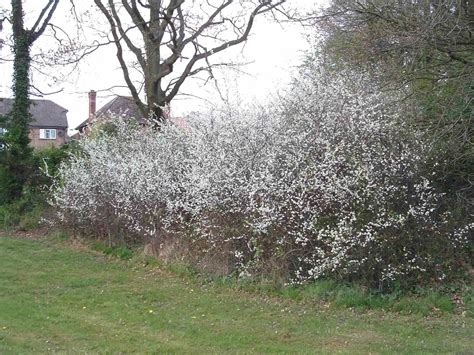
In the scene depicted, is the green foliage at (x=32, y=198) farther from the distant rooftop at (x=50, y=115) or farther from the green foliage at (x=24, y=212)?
the distant rooftop at (x=50, y=115)

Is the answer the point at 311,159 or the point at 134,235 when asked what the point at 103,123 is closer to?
the point at 134,235

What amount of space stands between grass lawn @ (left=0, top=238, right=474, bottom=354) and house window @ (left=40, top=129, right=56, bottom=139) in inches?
2030

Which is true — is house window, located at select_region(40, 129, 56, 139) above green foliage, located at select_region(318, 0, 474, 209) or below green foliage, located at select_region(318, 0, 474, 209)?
above

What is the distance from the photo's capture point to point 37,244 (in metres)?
13.5

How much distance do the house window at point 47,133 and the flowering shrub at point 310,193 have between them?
50400 mm

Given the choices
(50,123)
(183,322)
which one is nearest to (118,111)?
(183,322)

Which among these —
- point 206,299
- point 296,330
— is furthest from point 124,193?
point 296,330

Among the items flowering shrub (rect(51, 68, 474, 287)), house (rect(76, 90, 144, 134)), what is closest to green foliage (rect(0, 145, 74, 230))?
house (rect(76, 90, 144, 134))

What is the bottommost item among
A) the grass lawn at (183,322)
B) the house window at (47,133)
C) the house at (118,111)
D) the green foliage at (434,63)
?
the grass lawn at (183,322)

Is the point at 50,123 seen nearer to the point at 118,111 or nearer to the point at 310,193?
the point at 118,111

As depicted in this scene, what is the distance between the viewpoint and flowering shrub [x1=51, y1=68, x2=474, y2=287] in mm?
8328

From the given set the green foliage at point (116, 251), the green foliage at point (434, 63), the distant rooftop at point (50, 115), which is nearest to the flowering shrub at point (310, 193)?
the green foliage at point (434, 63)

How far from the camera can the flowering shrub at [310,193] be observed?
328 inches

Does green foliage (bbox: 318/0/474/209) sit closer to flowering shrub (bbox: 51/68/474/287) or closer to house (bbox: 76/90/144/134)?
flowering shrub (bbox: 51/68/474/287)
